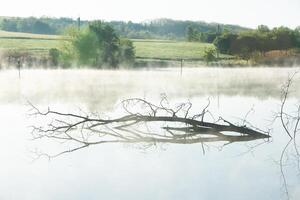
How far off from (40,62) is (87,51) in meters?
2.74

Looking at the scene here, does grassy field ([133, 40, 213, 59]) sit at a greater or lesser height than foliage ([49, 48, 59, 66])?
greater

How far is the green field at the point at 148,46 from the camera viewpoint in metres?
12.0

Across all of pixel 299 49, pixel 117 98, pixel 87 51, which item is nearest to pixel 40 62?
pixel 87 51

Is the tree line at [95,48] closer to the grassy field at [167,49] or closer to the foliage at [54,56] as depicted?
the foliage at [54,56]

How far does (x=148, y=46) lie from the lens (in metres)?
12.8

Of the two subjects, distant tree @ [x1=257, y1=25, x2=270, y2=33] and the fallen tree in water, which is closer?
the fallen tree in water

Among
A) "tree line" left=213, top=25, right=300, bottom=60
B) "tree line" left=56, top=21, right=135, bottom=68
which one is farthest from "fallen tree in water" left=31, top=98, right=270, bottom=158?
"tree line" left=56, top=21, right=135, bottom=68

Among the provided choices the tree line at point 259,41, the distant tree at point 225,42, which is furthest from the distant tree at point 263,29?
the distant tree at point 225,42

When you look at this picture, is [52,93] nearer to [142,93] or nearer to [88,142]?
[142,93]

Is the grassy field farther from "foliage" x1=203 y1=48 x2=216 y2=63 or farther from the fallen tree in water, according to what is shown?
the fallen tree in water

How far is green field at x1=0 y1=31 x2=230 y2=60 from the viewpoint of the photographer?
1201 centimetres

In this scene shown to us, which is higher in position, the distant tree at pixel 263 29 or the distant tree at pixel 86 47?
the distant tree at pixel 263 29

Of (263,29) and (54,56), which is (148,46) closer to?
(54,56)

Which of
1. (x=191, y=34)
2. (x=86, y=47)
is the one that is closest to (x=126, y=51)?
(x=191, y=34)
